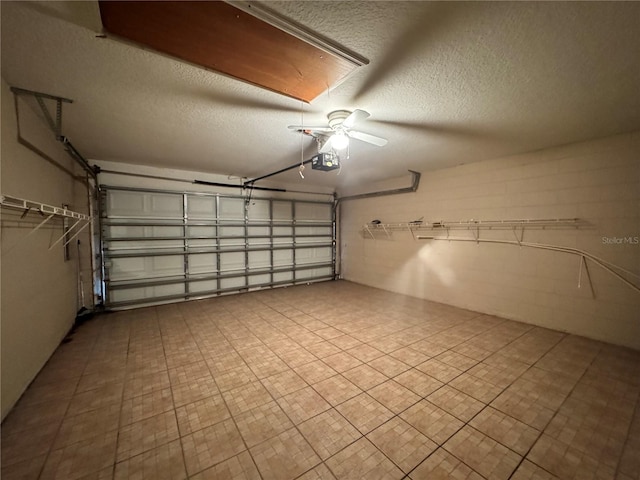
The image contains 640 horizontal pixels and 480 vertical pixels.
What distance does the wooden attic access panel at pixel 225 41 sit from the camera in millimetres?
1138

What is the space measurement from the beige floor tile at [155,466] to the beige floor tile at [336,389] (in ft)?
3.40

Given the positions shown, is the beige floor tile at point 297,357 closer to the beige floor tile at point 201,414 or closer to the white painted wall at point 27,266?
the beige floor tile at point 201,414

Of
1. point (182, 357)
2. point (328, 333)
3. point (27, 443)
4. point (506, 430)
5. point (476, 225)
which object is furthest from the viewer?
point (476, 225)

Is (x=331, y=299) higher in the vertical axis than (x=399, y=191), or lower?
lower

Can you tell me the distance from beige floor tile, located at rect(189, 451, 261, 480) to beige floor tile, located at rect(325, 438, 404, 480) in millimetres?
431

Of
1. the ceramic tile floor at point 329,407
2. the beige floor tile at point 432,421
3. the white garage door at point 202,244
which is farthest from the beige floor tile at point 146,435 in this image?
the white garage door at point 202,244

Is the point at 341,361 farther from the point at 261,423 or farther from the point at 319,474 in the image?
the point at 319,474

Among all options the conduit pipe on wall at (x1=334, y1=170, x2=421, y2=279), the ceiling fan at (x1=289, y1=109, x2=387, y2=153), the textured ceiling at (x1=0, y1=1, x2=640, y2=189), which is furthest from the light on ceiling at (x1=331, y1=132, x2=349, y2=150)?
the conduit pipe on wall at (x1=334, y1=170, x2=421, y2=279)

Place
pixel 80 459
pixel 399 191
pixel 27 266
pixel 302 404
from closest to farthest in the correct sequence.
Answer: pixel 80 459, pixel 302 404, pixel 27 266, pixel 399 191

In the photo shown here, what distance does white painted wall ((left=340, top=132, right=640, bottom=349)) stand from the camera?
9.36 feet

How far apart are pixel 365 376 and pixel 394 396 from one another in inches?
13.3

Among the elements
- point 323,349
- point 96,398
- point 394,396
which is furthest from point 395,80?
point 96,398

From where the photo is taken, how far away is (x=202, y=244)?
4.96 m

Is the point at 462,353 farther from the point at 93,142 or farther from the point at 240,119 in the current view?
the point at 93,142
